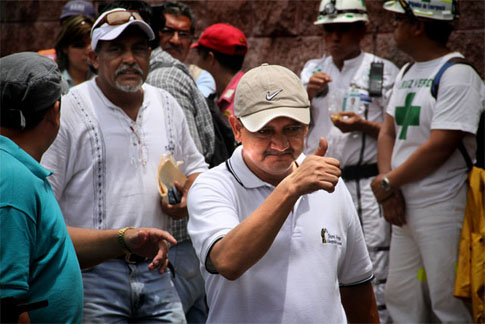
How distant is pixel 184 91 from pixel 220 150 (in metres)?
0.66

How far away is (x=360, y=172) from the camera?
5.41 meters

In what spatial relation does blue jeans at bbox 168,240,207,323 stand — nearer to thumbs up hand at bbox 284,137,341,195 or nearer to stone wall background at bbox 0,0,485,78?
thumbs up hand at bbox 284,137,341,195

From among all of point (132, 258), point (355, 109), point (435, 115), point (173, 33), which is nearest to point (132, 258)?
point (132, 258)

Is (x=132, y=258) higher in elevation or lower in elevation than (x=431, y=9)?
lower

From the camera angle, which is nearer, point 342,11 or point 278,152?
point 278,152

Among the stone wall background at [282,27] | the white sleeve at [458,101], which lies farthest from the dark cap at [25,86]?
the stone wall background at [282,27]

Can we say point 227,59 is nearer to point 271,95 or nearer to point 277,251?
point 271,95

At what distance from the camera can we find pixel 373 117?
18.0ft

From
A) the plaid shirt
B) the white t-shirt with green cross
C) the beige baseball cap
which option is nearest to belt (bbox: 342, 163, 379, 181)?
the white t-shirt with green cross

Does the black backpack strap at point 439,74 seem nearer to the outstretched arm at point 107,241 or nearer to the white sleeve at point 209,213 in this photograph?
the outstretched arm at point 107,241

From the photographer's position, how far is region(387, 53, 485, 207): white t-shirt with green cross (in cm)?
459

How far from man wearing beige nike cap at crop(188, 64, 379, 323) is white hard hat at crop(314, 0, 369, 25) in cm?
294

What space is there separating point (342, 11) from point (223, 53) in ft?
3.30

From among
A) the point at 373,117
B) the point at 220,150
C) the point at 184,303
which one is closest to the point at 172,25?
the point at 220,150
